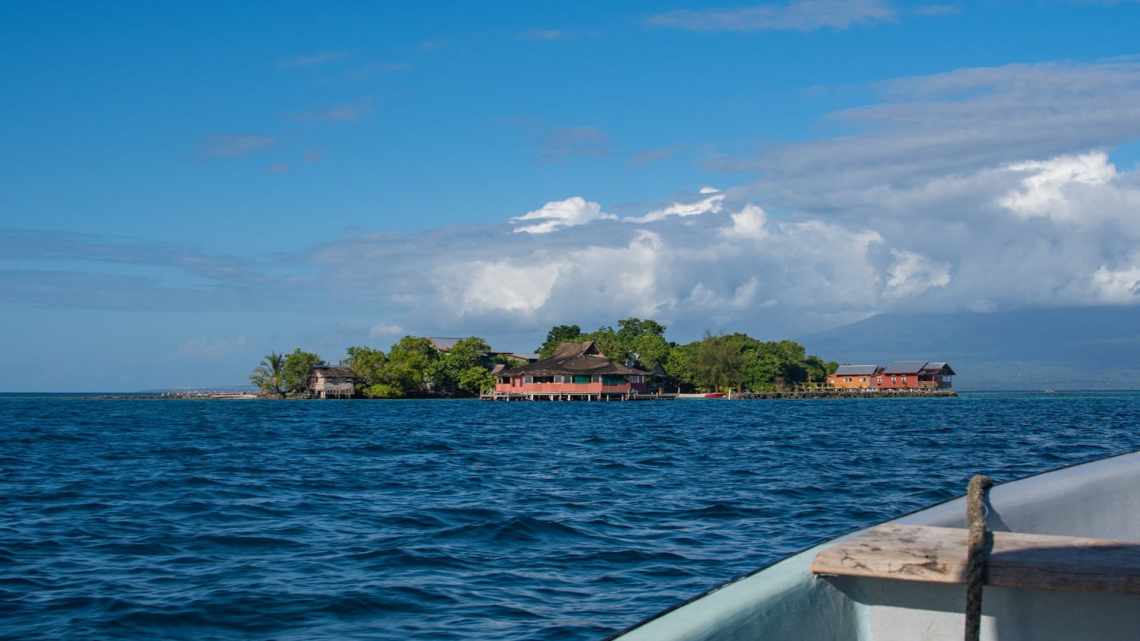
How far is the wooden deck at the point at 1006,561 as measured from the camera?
8.28 feet

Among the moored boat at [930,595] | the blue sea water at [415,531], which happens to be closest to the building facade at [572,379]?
the blue sea water at [415,531]

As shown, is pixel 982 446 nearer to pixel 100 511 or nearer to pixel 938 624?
pixel 100 511

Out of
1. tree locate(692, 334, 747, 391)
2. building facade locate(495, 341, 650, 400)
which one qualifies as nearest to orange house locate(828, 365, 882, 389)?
tree locate(692, 334, 747, 391)

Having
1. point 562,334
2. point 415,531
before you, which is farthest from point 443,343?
point 415,531

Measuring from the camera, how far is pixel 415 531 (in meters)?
10.2

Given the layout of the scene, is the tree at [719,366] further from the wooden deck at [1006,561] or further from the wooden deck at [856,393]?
the wooden deck at [1006,561]

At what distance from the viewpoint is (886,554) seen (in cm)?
269

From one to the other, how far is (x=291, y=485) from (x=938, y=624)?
1310 centimetres

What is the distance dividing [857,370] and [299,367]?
2594 inches

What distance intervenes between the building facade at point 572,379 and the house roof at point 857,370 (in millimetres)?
37603

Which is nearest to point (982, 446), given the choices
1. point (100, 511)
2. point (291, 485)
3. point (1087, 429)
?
point (1087, 429)

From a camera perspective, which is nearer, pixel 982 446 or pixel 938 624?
pixel 938 624

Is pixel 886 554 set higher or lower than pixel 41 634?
higher

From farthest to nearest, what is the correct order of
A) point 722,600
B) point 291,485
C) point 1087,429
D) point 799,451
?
point 1087,429 < point 799,451 < point 291,485 < point 722,600
